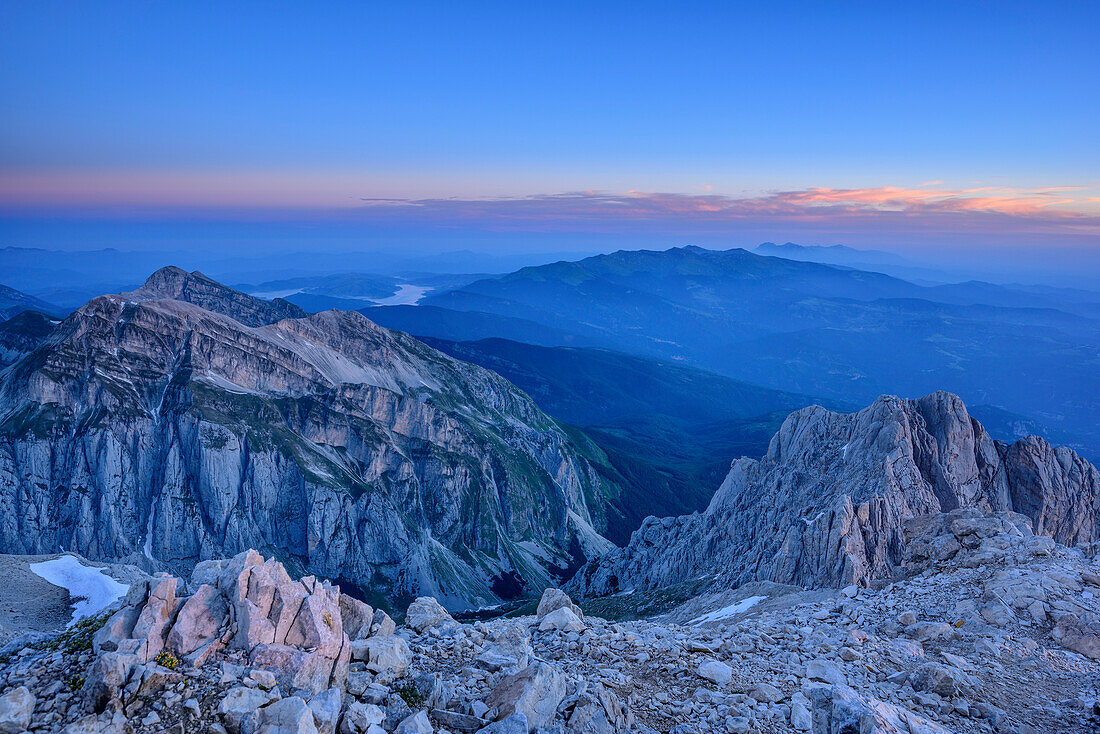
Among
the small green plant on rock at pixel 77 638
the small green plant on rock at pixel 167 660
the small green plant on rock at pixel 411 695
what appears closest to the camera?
the small green plant on rock at pixel 167 660

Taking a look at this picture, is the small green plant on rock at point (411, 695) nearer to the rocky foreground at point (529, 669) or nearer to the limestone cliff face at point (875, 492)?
the rocky foreground at point (529, 669)

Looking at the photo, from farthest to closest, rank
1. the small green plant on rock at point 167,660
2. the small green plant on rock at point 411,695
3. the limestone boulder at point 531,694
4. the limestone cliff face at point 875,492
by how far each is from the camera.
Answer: the limestone cliff face at point 875,492 → the small green plant on rock at point 411,695 → the limestone boulder at point 531,694 → the small green plant on rock at point 167,660

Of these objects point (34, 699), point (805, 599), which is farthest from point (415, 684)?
point (805, 599)

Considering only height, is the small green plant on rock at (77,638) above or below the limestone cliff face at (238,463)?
above

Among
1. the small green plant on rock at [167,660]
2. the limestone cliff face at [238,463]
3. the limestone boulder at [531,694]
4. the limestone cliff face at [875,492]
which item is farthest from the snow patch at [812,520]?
the limestone cliff face at [238,463]

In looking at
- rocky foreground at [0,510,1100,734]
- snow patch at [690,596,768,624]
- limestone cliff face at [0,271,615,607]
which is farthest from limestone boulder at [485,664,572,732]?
limestone cliff face at [0,271,615,607]

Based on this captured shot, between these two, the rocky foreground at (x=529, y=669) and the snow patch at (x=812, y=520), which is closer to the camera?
the rocky foreground at (x=529, y=669)

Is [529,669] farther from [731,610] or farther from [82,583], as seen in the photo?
[82,583]
